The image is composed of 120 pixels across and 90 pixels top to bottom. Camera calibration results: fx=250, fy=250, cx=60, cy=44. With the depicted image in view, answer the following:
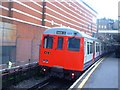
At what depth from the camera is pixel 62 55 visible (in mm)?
11781

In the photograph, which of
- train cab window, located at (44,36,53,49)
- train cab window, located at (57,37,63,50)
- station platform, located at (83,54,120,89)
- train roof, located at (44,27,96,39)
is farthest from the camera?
train cab window, located at (44,36,53,49)

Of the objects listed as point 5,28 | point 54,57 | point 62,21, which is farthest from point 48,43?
point 62,21

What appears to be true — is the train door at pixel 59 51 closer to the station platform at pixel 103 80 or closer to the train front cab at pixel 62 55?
the train front cab at pixel 62 55

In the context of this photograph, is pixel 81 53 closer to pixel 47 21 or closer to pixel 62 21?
pixel 47 21

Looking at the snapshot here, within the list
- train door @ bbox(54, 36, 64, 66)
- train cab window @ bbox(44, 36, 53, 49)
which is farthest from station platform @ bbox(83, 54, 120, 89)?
train cab window @ bbox(44, 36, 53, 49)

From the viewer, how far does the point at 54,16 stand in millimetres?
34500

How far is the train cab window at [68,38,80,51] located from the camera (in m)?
11.7

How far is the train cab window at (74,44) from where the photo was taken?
38.3ft

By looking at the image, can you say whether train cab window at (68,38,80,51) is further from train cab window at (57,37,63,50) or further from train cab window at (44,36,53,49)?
train cab window at (44,36,53,49)

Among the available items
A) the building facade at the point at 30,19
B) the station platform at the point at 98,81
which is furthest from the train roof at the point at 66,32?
the building facade at the point at 30,19

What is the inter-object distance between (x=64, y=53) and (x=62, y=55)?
0.45 feet

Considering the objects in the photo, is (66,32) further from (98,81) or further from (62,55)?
(98,81)

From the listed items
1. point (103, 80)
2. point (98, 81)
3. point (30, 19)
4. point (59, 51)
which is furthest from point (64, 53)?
point (30, 19)

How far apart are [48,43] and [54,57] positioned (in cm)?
81
